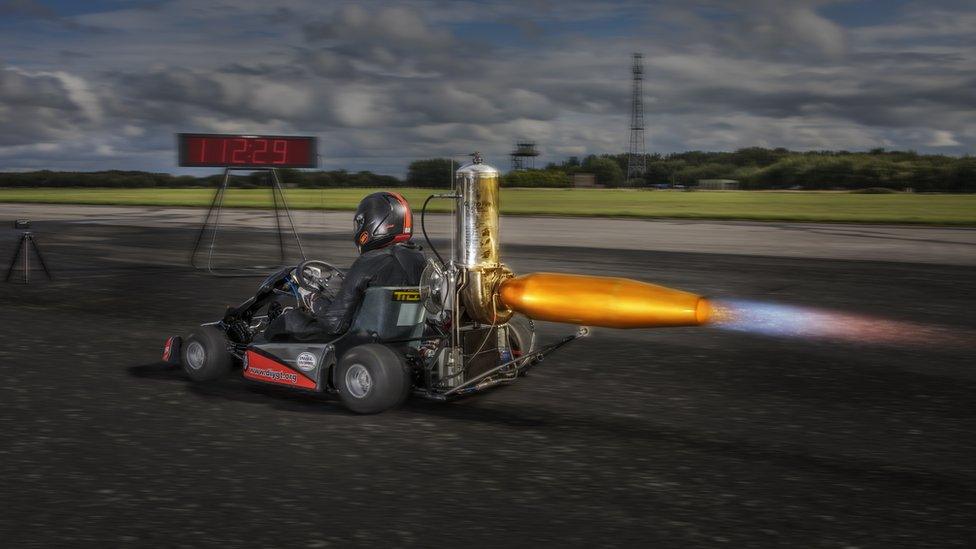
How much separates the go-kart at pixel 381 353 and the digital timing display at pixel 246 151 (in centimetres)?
995

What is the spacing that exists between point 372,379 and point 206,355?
1712mm

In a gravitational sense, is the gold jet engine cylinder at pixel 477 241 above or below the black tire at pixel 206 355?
above

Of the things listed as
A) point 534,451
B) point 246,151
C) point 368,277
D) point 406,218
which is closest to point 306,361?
point 368,277

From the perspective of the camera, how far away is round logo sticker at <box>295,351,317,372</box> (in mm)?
6554

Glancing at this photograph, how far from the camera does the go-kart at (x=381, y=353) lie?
20.7 feet

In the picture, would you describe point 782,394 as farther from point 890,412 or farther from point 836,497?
point 836,497

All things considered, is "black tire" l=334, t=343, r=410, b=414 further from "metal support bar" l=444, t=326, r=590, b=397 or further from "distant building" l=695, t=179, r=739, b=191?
"distant building" l=695, t=179, r=739, b=191

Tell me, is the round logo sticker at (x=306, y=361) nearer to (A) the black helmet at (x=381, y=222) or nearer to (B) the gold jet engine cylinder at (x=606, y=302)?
(A) the black helmet at (x=381, y=222)

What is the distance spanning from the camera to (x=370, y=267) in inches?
258

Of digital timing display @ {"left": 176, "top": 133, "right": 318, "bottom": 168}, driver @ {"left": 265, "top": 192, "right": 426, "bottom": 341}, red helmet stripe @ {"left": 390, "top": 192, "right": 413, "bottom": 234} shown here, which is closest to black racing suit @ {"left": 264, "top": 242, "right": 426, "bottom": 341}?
driver @ {"left": 265, "top": 192, "right": 426, "bottom": 341}

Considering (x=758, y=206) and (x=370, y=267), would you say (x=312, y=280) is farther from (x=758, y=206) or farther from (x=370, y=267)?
(x=758, y=206)

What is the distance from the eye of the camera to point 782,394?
7.30 meters

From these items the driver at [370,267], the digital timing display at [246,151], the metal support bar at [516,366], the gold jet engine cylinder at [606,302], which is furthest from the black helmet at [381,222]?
the digital timing display at [246,151]

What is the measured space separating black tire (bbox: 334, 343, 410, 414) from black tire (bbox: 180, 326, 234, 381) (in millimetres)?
1311
